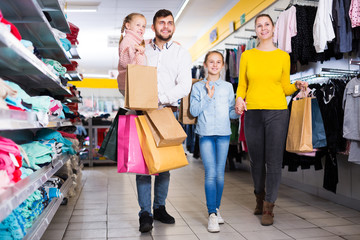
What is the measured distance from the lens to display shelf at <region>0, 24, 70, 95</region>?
1.52 m

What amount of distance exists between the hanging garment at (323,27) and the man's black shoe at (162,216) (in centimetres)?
233

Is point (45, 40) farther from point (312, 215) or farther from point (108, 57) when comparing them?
point (108, 57)

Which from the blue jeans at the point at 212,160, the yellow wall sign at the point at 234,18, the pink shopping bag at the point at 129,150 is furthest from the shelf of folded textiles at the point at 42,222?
the yellow wall sign at the point at 234,18

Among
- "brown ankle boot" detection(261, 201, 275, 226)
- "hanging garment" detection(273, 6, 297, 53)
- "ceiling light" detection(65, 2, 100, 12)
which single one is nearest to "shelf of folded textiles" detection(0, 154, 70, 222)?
"brown ankle boot" detection(261, 201, 275, 226)

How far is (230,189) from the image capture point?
4.86 m

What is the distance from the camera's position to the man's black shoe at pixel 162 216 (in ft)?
10.5

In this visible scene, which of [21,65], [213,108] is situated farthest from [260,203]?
[21,65]

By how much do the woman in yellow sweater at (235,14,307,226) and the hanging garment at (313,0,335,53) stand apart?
89 centimetres

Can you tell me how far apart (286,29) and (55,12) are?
2603mm

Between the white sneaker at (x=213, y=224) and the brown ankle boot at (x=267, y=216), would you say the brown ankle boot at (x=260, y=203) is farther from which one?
the white sneaker at (x=213, y=224)

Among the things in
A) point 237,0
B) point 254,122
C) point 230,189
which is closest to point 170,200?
point 230,189

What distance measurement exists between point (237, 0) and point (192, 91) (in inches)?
194

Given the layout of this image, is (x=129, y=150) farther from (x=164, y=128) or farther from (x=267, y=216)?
(x=267, y=216)

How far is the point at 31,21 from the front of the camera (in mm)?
2412
